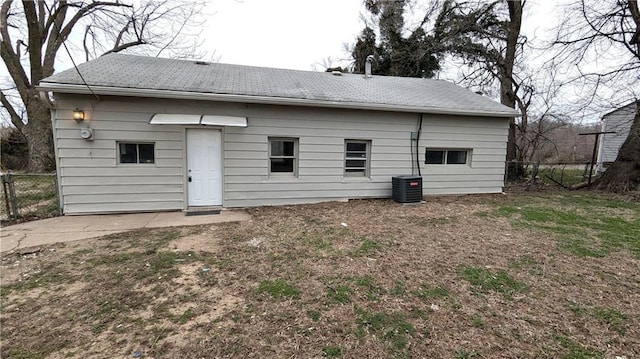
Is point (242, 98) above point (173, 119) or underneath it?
above

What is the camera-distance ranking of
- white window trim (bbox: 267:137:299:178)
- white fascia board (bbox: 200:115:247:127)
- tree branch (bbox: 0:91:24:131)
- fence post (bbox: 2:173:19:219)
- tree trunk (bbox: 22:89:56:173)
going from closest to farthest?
1. fence post (bbox: 2:173:19:219)
2. white fascia board (bbox: 200:115:247:127)
3. white window trim (bbox: 267:137:299:178)
4. tree trunk (bbox: 22:89:56:173)
5. tree branch (bbox: 0:91:24:131)

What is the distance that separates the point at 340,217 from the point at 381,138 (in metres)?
2.86

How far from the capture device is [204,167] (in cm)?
687

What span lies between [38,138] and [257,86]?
10.4 metres

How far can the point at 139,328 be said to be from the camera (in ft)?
8.23

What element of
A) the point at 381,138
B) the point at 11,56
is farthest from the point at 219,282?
the point at 11,56

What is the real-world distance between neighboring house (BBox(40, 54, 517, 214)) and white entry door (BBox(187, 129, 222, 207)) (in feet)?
0.08

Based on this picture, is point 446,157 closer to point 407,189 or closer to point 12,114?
point 407,189

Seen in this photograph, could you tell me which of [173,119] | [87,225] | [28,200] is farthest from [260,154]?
[28,200]

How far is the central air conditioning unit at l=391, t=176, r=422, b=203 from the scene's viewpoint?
7746mm

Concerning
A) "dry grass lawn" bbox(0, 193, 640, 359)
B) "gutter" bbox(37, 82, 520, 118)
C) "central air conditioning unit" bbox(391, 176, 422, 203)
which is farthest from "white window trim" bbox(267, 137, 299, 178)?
"central air conditioning unit" bbox(391, 176, 422, 203)

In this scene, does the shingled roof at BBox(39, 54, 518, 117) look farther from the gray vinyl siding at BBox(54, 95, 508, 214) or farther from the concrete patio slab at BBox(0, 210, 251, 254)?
the concrete patio slab at BBox(0, 210, 251, 254)

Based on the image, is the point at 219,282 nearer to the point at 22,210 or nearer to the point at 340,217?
the point at 340,217

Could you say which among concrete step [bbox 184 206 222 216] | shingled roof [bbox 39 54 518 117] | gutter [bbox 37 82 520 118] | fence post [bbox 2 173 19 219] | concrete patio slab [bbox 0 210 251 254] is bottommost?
concrete patio slab [bbox 0 210 251 254]
